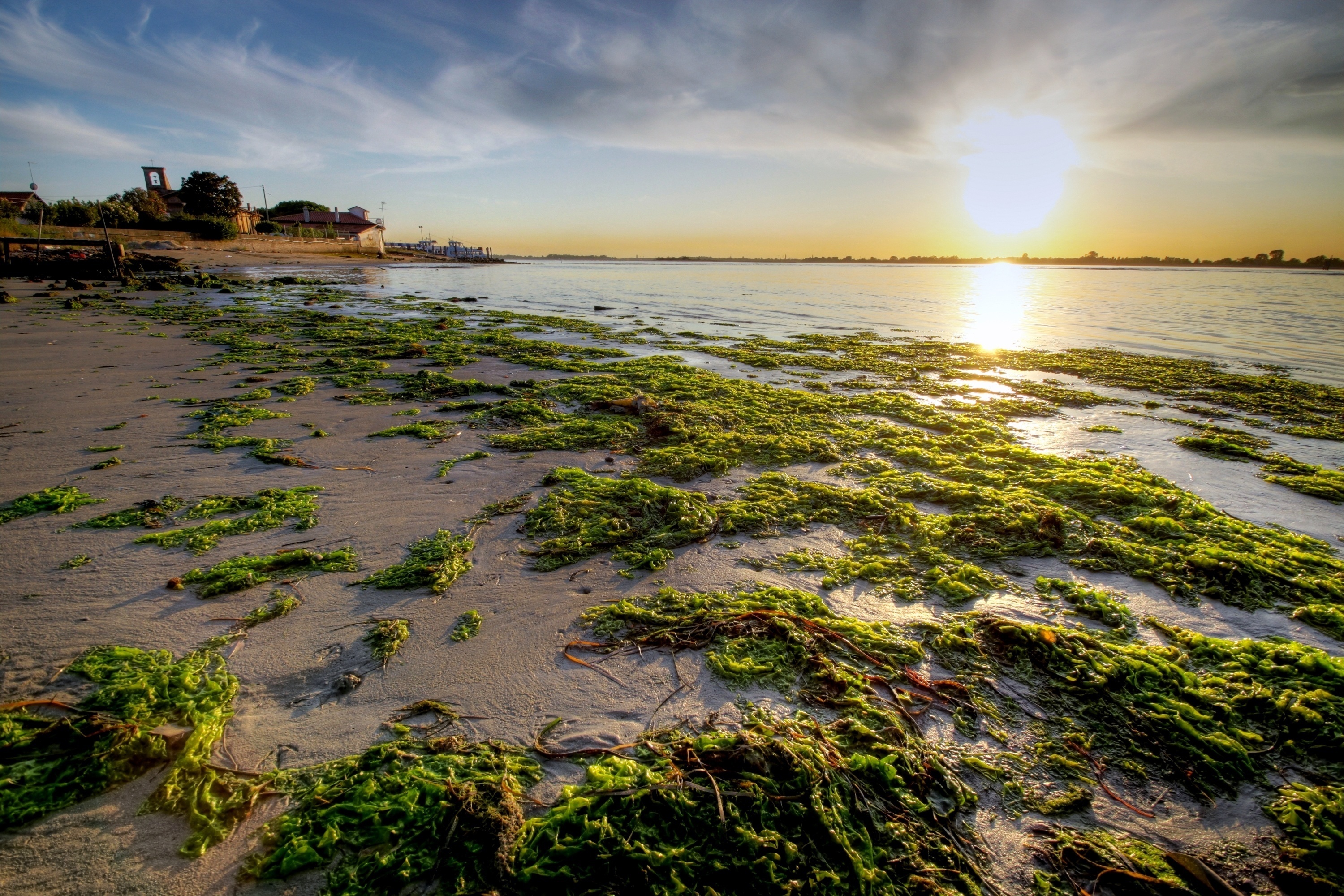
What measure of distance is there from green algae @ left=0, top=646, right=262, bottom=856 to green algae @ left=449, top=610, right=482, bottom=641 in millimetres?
927

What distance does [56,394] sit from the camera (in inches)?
253

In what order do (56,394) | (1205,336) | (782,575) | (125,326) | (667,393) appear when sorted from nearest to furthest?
(782,575), (56,394), (667,393), (125,326), (1205,336)

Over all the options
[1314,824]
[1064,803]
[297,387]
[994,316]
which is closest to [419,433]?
[297,387]

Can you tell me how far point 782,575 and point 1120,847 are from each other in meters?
2.01

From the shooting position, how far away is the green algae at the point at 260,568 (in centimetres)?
314

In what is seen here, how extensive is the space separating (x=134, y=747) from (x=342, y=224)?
93346 mm

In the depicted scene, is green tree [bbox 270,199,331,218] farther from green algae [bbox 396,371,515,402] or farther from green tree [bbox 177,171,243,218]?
green algae [bbox 396,371,515,402]

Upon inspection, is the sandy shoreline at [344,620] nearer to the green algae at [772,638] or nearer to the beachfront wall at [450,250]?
the green algae at [772,638]

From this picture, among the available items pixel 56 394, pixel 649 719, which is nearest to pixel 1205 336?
pixel 649 719

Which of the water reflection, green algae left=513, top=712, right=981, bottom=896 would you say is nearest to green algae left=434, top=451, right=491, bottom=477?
green algae left=513, top=712, right=981, bottom=896

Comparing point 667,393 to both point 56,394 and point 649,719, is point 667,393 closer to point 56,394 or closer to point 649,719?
point 649,719

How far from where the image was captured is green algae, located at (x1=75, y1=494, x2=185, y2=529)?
3.71m

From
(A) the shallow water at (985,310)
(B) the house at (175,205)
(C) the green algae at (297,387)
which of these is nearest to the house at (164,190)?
(B) the house at (175,205)

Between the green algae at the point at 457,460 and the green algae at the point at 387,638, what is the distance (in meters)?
2.24
